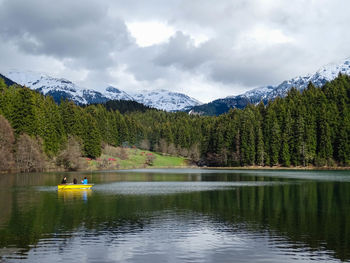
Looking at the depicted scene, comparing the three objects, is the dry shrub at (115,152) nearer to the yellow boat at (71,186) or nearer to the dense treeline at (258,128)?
the dense treeline at (258,128)

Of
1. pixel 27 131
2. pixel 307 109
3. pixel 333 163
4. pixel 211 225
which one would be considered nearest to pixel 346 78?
pixel 307 109

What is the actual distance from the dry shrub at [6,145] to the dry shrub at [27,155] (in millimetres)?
2373

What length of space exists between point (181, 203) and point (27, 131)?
10004 cm

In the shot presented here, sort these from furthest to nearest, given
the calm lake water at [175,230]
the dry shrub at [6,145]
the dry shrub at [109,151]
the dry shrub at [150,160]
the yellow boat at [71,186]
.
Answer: the dry shrub at [150,160], the dry shrub at [109,151], the dry shrub at [6,145], the yellow boat at [71,186], the calm lake water at [175,230]

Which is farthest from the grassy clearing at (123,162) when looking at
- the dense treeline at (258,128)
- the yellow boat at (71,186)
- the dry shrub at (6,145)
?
the yellow boat at (71,186)

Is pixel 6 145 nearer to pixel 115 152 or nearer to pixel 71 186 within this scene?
pixel 71 186

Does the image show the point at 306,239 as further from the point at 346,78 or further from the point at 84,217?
the point at 346,78

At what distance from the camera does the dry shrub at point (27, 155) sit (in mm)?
121375

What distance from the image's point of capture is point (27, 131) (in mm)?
130625

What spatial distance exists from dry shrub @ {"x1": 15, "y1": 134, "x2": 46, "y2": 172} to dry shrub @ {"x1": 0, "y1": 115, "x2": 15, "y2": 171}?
2373mm

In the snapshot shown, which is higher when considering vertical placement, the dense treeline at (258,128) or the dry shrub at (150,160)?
the dense treeline at (258,128)

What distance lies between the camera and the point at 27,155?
12269cm

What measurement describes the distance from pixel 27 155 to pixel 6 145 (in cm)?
743

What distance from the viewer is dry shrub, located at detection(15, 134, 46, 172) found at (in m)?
121
